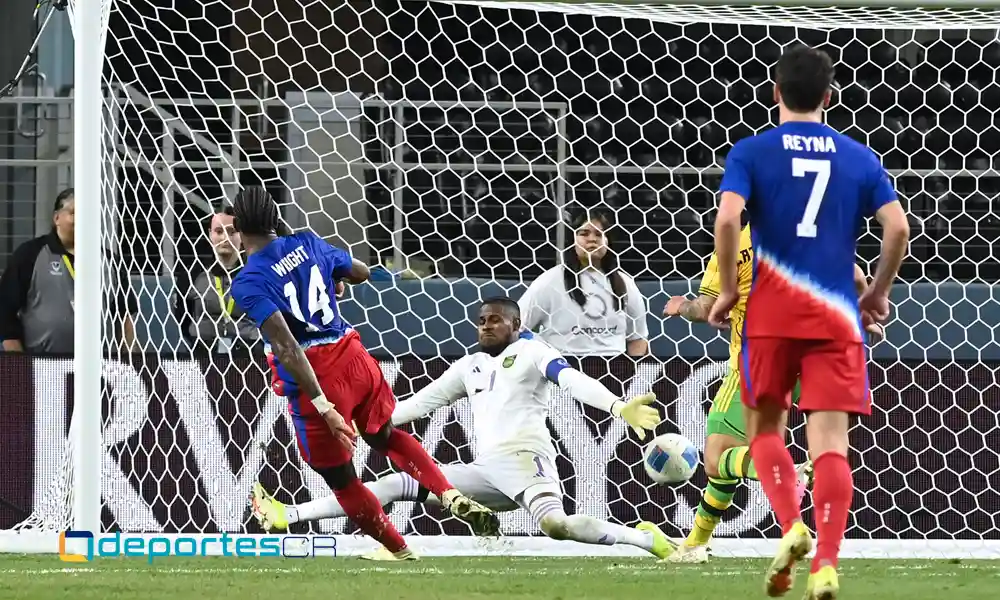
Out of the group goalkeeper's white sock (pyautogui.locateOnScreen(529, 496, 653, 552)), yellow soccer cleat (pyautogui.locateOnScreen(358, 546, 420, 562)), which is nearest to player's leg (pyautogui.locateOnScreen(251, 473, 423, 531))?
yellow soccer cleat (pyautogui.locateOnScreen(358, 546, 420, 562))

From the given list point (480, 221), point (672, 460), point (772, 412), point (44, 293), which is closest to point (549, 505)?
point (672, 460)

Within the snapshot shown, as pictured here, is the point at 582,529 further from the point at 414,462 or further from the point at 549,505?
the point at 414,462

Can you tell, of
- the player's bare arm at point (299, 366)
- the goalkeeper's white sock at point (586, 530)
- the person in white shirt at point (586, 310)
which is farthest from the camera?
the person in white shirt at point (586, 310)

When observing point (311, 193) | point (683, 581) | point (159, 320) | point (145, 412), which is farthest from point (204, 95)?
point (683, 581)

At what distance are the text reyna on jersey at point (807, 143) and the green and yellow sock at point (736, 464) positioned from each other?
2.16m

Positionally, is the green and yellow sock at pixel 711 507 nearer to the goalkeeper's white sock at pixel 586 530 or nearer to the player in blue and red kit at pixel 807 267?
the goalkeeper's white sock at pixel 586 530

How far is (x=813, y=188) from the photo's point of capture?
4.40 m

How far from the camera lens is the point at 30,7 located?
11602 millimetres

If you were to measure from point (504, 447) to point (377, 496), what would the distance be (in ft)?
2.02

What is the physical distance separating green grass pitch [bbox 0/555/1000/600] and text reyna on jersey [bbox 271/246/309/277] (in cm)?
118

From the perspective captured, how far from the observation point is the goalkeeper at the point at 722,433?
6414mm

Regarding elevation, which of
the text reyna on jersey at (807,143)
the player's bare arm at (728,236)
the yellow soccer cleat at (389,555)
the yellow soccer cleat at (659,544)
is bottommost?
the yellow soccer cleat at (389,555)

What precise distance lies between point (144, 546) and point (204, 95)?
10.9 ft

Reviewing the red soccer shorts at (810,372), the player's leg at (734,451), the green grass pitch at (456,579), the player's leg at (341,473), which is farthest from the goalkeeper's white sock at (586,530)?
the red soccer shorts at (810,372)
